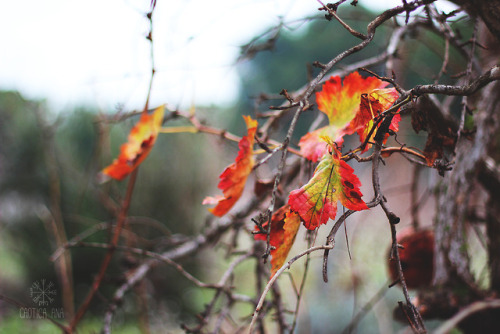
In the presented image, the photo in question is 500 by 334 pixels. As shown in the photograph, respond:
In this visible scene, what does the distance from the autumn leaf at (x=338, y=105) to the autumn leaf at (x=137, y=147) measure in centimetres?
26

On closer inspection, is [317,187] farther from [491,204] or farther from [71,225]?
A: [71,225]

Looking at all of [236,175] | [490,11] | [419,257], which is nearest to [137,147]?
[236,175]

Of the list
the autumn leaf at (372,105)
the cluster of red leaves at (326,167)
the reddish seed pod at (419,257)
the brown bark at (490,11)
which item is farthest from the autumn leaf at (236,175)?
the reddish seed pod at (419,257)

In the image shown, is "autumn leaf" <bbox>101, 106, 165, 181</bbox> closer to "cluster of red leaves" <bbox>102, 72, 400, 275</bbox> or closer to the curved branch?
"cluster of red leaves" <bbox>102, 72, 400, 275</bbox>

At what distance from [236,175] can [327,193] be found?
0.12 meters

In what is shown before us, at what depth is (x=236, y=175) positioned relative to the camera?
41 cm

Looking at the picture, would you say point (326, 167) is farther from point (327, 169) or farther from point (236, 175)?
point (236, 175)

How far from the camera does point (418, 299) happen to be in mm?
633

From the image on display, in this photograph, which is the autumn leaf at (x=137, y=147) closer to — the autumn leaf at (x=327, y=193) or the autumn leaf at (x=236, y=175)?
the autumn leaf at (x=236, y=175)

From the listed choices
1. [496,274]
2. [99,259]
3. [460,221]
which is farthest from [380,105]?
[99,259]

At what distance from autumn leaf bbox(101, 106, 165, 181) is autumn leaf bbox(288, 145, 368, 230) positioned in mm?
313

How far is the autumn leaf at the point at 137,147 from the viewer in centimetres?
55

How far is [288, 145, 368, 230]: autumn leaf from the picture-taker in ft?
1.01

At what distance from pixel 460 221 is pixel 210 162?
173 centimetres
